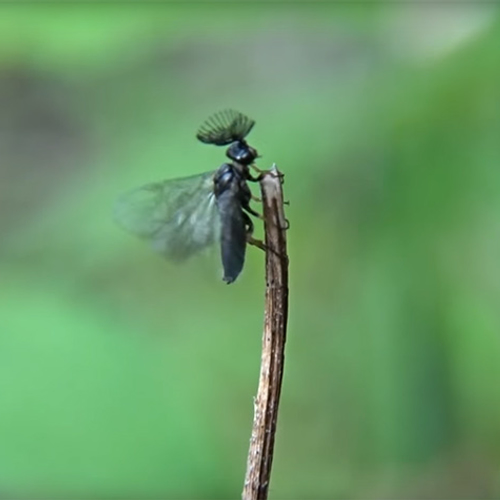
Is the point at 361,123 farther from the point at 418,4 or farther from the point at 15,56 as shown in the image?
the point at 15,56

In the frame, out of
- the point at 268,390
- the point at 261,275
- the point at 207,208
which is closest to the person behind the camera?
the point at 268,390

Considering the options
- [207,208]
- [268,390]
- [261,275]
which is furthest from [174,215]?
[261,275]

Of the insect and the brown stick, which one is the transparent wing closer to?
the insect

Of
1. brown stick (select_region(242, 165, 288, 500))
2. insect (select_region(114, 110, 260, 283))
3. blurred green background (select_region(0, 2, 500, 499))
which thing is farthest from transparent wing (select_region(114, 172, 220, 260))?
blurred green background (select_region(0, 2, 500, 499))

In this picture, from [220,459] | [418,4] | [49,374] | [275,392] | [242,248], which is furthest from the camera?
[418,4]

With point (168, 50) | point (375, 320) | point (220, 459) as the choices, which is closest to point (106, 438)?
point (220, 459)

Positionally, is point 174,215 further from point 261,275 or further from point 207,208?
point 261,275

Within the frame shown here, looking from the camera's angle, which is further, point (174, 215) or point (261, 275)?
point (261, 275)

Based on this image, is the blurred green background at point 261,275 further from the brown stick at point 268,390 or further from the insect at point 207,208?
the brown stick at point 268,390
